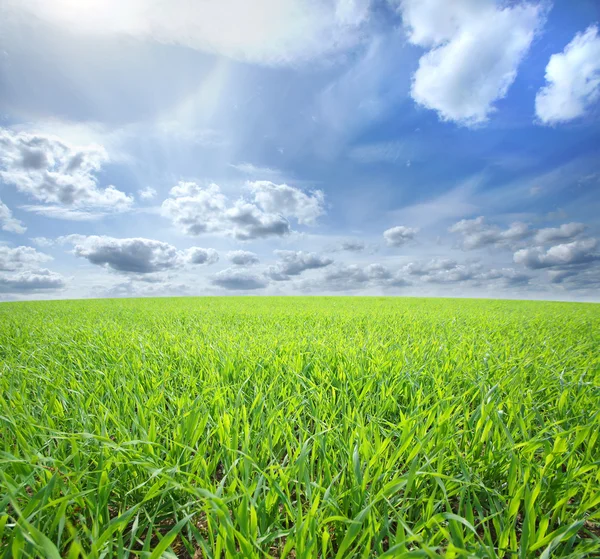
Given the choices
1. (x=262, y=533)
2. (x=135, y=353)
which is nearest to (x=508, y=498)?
(x=262, y=533)

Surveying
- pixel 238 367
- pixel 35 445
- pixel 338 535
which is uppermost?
pixel 238 367

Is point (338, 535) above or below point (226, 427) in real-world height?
below

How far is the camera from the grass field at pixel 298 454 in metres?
1.25

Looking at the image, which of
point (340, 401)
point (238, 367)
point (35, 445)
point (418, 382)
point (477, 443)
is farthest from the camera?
point (238, 367)

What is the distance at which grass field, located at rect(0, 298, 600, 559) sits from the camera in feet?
4.10

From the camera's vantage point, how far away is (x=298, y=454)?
174cm

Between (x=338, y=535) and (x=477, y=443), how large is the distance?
0.94m

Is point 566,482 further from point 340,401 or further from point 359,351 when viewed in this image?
point 359,351

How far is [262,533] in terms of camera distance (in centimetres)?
135

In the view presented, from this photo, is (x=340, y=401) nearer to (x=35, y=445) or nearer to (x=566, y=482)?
(x=566, y=482)

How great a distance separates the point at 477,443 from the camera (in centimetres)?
184

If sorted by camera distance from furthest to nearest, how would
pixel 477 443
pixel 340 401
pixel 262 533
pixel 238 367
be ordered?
1. pixel 238 367
2. pixel 340 401
3. pixel 477 443
4. pixel 262 533

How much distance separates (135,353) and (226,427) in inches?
88.6

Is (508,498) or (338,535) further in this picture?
(508,498)
